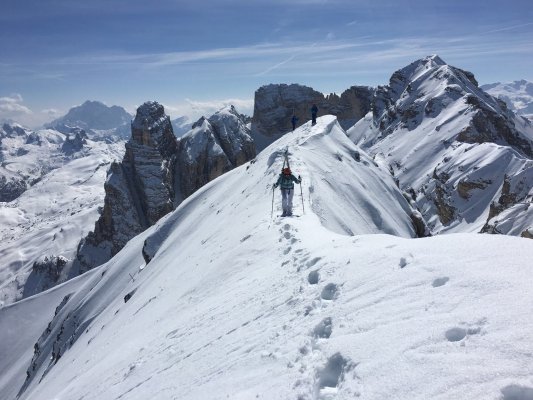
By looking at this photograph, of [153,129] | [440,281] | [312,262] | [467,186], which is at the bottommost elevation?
[467,186]

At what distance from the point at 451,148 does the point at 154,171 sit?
91.1 m

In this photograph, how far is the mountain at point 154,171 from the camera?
120188 mm

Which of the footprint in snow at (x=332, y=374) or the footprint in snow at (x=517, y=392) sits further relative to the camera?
the footprint in snow at (x=332, y=374)

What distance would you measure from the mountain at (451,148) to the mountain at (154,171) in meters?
56.9

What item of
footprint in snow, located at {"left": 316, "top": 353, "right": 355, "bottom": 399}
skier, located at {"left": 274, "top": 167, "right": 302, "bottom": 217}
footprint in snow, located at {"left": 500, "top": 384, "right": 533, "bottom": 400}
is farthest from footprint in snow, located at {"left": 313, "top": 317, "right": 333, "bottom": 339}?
skier, located at {"left": 274, "top": 167, "right": 302, "bottom": 217}

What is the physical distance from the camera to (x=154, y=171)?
12400cm

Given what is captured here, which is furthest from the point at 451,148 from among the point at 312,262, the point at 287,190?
the point at 312,262

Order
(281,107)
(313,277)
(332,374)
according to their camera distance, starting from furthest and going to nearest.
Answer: (281,107) → (313,277) → (332,374)

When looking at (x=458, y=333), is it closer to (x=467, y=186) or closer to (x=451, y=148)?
(x=467, y=186)

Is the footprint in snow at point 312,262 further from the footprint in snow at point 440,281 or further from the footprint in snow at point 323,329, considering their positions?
the footprint in snow at point 440,281

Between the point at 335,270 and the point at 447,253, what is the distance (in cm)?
283

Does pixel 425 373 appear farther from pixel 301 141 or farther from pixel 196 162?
pixel 196 162

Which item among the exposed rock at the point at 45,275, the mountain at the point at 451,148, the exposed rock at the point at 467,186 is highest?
the mountain at the point at 451,148

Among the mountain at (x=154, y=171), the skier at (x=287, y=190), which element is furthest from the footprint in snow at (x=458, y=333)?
the mountain at (x=154, y=171)
